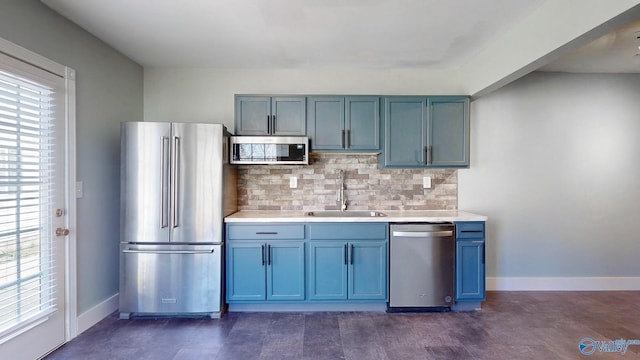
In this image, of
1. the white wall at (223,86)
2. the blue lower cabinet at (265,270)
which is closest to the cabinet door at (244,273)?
the blue lower cabinet at (265,270)

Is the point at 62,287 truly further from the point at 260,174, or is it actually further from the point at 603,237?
the point at 603,237

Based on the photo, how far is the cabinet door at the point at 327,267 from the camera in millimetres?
2842

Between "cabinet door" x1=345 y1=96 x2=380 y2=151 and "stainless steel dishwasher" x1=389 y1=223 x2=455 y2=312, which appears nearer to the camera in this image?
"stainless steel dishwasher" x1=389 y1=223 x2=455 y2=312

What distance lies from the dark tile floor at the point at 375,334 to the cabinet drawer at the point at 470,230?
0.75 meters

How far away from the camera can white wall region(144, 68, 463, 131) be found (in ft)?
11.1

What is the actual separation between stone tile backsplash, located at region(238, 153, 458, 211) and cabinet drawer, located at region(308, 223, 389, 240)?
1.95 feet

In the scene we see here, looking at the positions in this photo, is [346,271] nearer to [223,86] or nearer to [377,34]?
[377,34]

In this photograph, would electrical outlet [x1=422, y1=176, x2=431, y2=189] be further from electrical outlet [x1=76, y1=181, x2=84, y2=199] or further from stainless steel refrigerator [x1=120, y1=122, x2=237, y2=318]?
electrical outlet [x1=76, y1=181, x2=84, y2=199]

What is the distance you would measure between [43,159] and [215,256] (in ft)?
4.84

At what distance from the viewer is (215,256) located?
2.73 metres

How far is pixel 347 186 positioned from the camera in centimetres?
344

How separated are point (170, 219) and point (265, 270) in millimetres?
1000

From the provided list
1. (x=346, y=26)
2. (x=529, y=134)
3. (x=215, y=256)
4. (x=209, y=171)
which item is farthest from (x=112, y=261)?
(x=529, y=134)

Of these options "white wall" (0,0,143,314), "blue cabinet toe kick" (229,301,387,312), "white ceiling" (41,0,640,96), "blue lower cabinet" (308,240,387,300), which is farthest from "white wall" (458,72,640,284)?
"white wall" (0,0,143,314)
